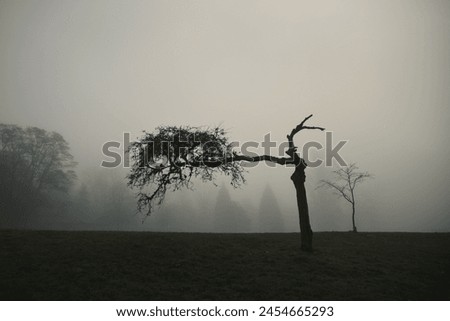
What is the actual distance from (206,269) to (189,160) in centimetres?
794

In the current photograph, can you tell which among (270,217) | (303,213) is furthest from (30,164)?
(270,217)

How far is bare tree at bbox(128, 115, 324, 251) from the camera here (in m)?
18.0

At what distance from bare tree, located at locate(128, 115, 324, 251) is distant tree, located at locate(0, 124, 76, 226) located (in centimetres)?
3018

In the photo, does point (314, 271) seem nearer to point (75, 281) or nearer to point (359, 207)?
point (75, 281)

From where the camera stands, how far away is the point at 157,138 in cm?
1788

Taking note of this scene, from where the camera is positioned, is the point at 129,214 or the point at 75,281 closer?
the point at 75,281

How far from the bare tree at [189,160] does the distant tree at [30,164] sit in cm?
3018

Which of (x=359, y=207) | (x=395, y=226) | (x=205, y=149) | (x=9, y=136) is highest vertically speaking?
(x=9, y=136)

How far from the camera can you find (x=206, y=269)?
1327 centimetres

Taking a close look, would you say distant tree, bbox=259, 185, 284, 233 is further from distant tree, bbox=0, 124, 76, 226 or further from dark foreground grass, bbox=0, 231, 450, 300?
dark foreground grass, bbox=0, 231, 450, 300

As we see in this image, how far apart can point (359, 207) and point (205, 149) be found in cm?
8733

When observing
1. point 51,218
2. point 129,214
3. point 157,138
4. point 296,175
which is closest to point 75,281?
point 157,138

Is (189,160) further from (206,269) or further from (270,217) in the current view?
(270,217)

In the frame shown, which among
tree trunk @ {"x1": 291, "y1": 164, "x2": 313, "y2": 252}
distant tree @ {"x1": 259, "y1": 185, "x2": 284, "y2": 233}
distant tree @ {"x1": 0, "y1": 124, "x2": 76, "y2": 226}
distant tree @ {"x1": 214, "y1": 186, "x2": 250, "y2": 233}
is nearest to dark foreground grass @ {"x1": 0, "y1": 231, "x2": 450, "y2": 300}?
tree trunk @ {"x1": 291, "y1": 164, "x2": 313, "y2": 252}
